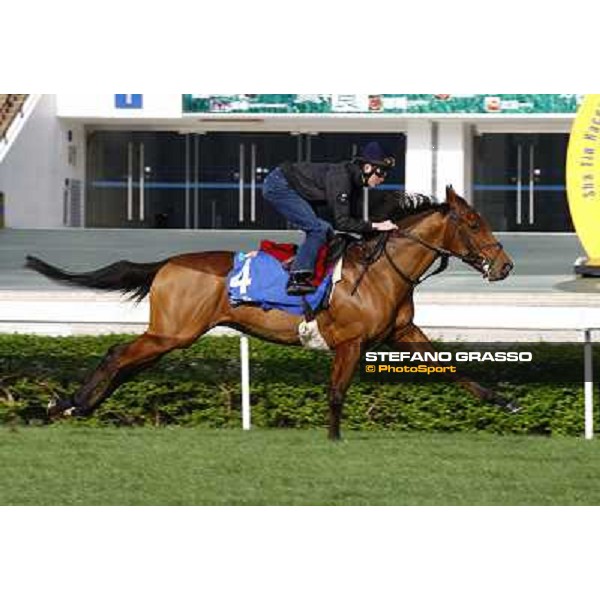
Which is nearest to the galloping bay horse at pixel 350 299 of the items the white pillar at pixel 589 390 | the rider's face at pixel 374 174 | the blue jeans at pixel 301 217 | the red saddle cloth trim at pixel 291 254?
the red saddle cloth trim at pixel 291 254

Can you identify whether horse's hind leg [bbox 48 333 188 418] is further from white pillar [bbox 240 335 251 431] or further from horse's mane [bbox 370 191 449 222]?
horse's mane [bbox 370 191 449 222]

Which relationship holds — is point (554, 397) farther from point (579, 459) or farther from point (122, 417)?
point (122, 417)

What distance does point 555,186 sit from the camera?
25266 mm

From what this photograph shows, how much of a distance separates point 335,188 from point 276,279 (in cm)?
58

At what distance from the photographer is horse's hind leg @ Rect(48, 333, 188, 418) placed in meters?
8.09

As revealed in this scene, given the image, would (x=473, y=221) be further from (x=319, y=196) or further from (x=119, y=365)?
(x=119, y=365)

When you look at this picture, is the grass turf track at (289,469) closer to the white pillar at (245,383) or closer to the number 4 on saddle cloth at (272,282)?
the white pillar at (245,383)

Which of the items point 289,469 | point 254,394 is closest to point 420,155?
point 254,394

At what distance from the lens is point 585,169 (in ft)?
46.0

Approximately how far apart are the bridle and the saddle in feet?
0.56

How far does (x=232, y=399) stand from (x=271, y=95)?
15.1 metres

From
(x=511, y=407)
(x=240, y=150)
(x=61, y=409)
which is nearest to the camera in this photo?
(x=511, y=407)

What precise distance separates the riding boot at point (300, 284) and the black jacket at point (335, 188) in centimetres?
31

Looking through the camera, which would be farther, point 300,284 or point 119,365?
point 119,365
